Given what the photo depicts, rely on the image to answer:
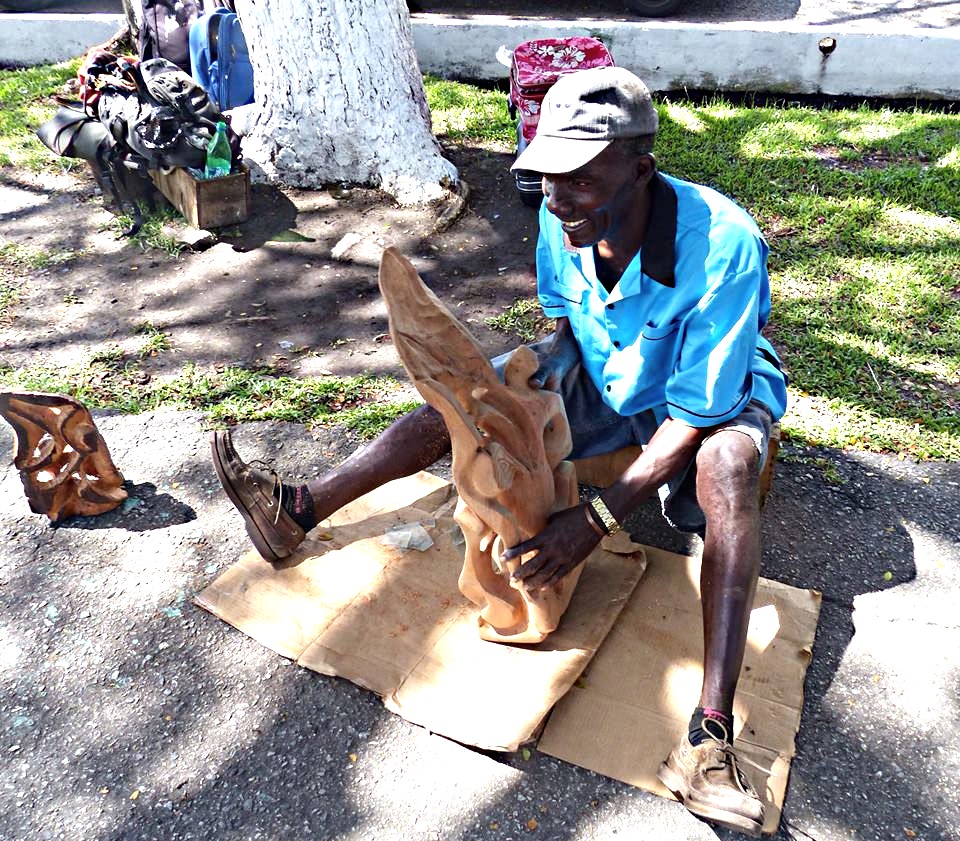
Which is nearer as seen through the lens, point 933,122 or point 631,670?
point 631,670

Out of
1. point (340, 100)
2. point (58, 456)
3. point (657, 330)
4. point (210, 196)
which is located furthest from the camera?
point (340, 100)

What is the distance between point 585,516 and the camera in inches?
89.3

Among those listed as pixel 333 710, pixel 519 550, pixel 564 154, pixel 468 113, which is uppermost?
pixel 564 154

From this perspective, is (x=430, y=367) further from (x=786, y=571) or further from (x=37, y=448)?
(x=37, y=448)

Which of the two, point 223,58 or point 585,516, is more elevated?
point 223,58

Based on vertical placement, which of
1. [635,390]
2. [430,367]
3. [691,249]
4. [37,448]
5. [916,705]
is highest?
[691,249]

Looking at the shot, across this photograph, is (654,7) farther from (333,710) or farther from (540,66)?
(333,710)

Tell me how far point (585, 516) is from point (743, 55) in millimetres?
5260

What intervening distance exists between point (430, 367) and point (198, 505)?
54.6 inches

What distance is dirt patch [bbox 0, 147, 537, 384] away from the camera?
161 inches

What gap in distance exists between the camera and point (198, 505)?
315cm

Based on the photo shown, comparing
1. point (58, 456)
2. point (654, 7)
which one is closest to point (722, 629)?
point (58, 456)

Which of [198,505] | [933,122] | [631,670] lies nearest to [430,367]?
[631,670]

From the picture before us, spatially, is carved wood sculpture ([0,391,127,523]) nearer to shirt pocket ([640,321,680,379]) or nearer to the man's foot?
shirt pocket ([640,321,680,379])
